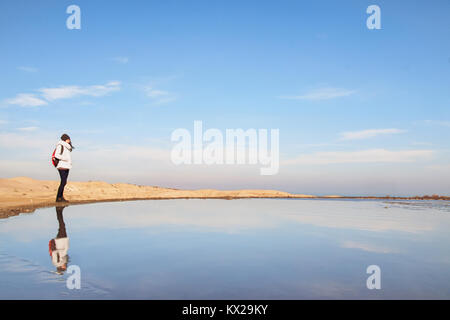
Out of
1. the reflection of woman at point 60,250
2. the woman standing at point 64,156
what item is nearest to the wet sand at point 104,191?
the woman standing at point 64,156

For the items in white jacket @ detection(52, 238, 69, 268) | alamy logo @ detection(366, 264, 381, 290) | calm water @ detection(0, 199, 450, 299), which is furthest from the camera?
white jacket @ detection(52, 238, 69, 268)

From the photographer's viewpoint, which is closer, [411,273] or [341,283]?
[341,283]

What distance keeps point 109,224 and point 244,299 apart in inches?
303

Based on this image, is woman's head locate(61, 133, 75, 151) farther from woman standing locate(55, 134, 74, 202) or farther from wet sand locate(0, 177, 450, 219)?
wet sand locate(0, 177, 450, 219)

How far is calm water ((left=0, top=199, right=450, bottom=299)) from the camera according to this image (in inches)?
173

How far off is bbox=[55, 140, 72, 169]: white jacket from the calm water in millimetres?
9289

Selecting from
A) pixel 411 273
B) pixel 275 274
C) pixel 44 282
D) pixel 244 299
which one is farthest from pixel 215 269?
pixel 411 273

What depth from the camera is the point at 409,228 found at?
1062 centimetres

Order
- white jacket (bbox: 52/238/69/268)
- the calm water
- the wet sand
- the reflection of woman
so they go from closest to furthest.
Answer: the calm water, the reflection of woman, white jacket (bbox: 52/238/69/268), the wet sand

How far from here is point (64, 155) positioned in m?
18.8

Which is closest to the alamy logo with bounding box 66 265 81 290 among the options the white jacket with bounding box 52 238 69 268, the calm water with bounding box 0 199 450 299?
the calm water with bounding box 0 199 450 299
